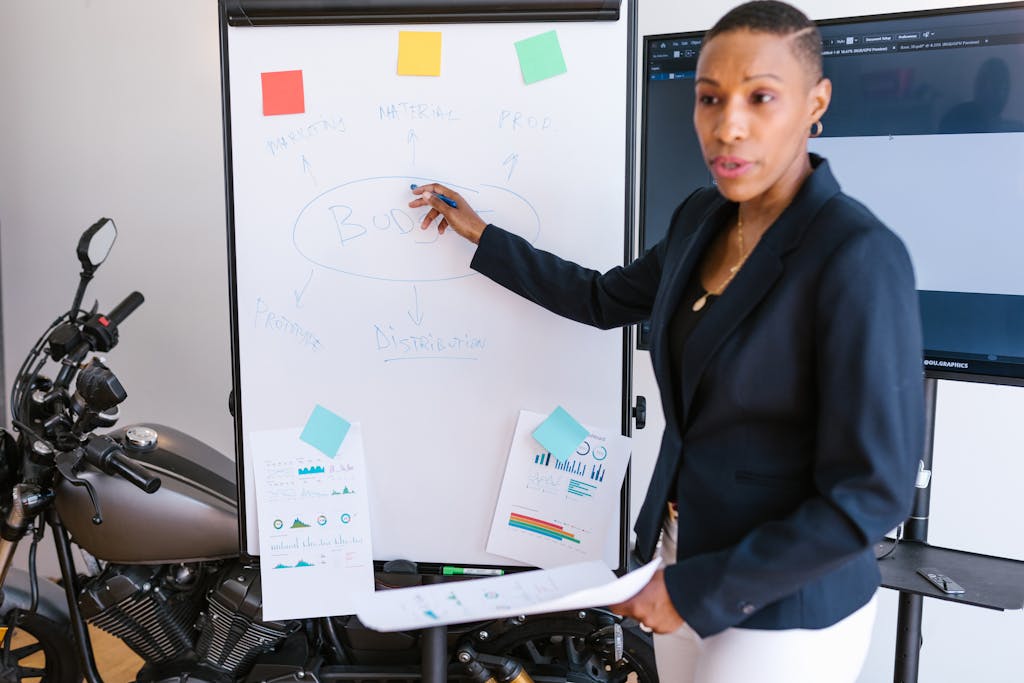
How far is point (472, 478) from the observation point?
5.18 feet

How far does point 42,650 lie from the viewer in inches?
78.4

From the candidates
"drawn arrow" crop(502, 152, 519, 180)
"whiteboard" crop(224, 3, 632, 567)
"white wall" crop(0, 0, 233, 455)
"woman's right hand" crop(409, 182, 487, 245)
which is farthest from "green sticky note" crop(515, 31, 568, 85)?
"white wall" crop(0, 0, 233, 455)

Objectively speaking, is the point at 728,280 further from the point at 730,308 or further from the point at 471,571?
the point at 471,571

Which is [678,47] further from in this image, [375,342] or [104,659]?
[104,659]

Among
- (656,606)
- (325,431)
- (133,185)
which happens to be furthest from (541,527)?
(133,185)

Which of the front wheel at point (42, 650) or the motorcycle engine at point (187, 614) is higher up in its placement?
A: the motorcycle engine at point (187, 614)

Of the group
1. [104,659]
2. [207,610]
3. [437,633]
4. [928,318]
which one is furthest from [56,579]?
[928,318]

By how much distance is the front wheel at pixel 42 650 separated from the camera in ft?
6.24

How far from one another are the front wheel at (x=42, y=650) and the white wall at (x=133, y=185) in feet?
2.70

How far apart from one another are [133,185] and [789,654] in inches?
92.3

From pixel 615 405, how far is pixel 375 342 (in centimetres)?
46

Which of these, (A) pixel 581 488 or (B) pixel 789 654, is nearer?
(B) pixel 789 654

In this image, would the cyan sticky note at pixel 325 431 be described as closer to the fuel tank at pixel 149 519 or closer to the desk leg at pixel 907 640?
the fuel tank at pixel 149 519

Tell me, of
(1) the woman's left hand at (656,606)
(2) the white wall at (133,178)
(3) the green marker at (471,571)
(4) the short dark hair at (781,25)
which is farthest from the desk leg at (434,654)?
(2) the white wall at (133,178)
